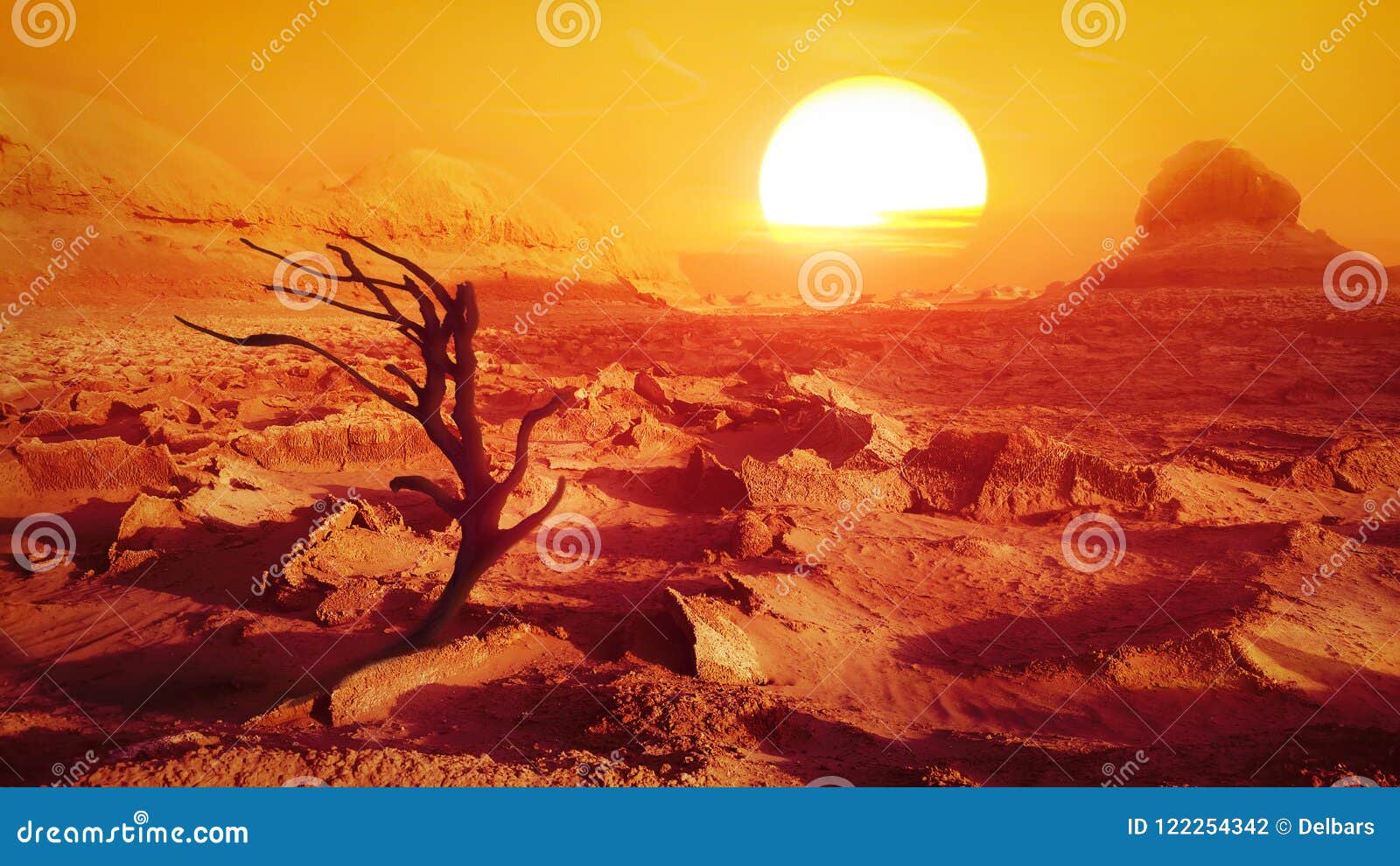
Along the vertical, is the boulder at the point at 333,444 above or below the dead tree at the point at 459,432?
below

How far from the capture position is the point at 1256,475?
870cm

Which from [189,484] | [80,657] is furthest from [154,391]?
[80,657]

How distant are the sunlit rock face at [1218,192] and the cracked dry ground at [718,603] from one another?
22.1m

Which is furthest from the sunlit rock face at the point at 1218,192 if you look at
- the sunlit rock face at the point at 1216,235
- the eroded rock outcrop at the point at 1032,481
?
the eroded rock outcrop at the point at 1032,481

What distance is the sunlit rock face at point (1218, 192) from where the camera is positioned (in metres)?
29.6

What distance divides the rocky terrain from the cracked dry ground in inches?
1.1

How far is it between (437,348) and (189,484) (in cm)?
457

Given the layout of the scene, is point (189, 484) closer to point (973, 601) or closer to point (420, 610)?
Result: point (420, 610)

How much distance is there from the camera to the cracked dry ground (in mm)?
3727

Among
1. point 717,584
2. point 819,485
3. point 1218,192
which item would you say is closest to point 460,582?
point 717,584

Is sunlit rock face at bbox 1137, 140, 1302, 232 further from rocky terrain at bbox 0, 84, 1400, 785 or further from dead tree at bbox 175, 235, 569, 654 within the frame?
dead tree at bbox 175, 235, 569, 654

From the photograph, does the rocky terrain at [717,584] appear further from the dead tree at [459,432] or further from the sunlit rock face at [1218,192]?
the sunlit rock face at [1218,192]

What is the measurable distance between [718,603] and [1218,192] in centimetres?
3366

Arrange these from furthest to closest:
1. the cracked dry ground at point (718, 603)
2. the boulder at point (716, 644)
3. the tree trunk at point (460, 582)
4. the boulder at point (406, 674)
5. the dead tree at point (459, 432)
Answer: the tree trunk at point (460, 582) → the boulder at point (716, 644) → the dead tree at point (459, 432) → the boulder at point (406, 674) → the cracked dry ground at point (718, 603)
